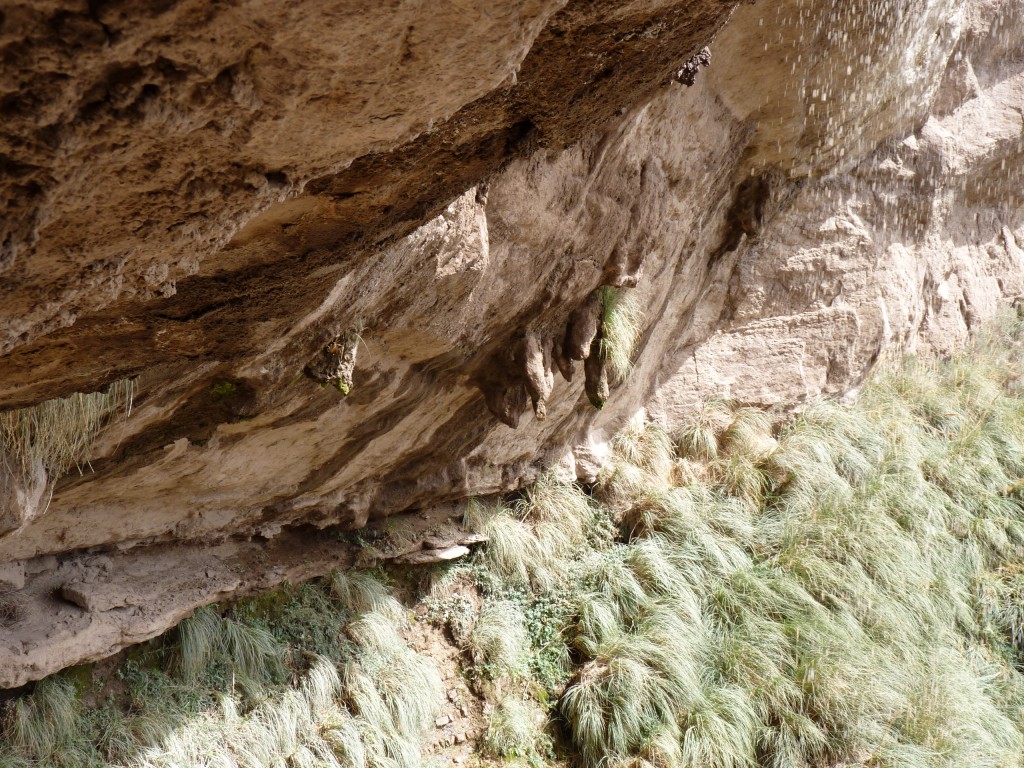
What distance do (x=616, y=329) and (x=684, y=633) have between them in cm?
214

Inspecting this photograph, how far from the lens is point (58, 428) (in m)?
3.07

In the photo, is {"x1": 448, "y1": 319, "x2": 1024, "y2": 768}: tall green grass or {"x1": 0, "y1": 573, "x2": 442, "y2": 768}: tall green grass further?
{"x1": 448, "y1": 319, "x2": 1024, "y2": 768}: tall green grass

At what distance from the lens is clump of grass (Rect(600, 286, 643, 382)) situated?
5.05m

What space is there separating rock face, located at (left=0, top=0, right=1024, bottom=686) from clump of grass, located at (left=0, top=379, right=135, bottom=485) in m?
0.10

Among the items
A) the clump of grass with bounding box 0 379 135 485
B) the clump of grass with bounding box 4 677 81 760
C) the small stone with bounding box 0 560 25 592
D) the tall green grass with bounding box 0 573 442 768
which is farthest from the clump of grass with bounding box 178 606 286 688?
the clump of grass with bounding box 0 379 135 485

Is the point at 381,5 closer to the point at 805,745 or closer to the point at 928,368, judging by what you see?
the point at 805,745

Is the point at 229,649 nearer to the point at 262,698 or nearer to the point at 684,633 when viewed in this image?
the point at 262,698

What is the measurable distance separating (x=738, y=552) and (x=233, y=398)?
4074 millimetres

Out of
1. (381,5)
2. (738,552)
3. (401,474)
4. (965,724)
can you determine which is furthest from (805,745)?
(381,5)

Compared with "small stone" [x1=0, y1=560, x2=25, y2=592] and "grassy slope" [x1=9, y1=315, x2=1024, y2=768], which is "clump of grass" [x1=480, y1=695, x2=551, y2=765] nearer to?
"grassy slope" [x1=9, y1=315, x2=1024, y2=768]

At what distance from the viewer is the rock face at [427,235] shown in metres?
1.30

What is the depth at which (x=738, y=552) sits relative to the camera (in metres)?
6.29

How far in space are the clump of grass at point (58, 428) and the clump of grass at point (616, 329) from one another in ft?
8.89

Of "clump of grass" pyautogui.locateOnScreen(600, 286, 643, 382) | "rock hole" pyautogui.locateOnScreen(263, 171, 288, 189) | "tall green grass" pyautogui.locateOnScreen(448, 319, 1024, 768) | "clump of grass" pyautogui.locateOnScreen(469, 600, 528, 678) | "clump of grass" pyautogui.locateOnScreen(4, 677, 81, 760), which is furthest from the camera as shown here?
"clump of grass" pyautogui.locateOnScreen(469, 600, 528, 678)
